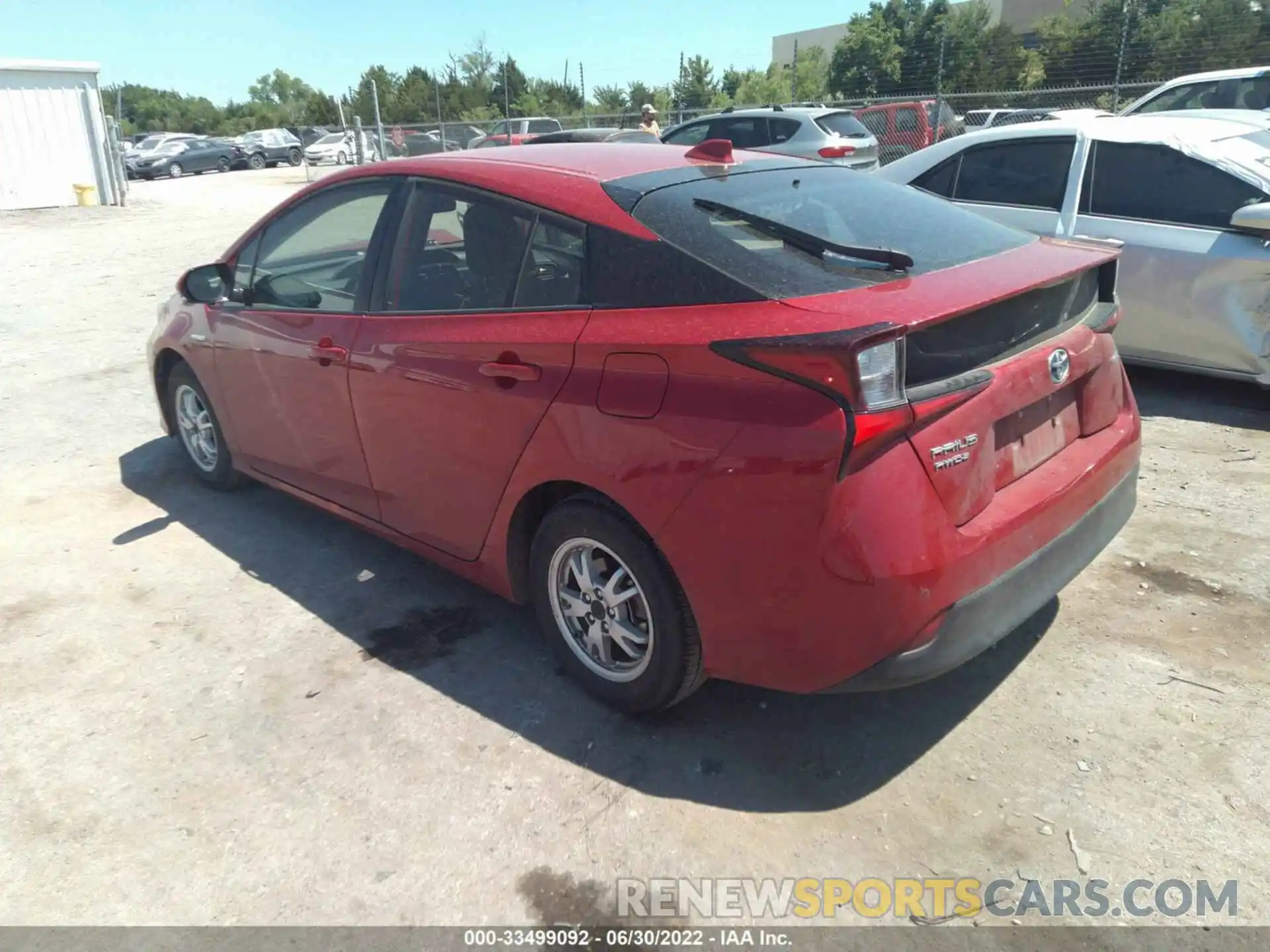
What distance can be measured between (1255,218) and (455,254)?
4.29 meters

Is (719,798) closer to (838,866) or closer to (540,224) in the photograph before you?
(838,866)

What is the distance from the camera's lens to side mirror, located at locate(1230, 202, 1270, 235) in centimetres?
500

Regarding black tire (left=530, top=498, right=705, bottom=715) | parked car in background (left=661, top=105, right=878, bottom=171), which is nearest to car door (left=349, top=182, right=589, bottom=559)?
black tire (left=530, top=498, right=705, bottom=715)

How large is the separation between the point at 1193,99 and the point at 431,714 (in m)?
11.9

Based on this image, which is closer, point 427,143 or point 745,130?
point 745,130

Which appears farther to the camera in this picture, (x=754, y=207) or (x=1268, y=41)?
(x=1268, y=41)

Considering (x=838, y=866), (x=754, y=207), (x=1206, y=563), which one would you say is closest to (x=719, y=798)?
(x=838, y=866)

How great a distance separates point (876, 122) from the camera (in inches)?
742

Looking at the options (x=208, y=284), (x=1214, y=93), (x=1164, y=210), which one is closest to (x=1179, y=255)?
(x=1164, y=210)

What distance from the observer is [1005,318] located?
2.69 meters

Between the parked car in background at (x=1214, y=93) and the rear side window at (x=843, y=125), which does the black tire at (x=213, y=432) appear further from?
the rear side window at (x=843, y=125)

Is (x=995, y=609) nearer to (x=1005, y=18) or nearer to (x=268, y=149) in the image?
(x=268, y=149)

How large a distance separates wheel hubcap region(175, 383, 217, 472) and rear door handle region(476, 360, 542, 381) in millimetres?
2480

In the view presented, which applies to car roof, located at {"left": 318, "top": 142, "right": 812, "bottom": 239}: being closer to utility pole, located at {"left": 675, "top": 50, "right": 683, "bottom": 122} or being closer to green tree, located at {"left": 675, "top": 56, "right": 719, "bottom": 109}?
utility pole, located at {"left": 675, "top": 50, "right": 683, "bottom": 122}
